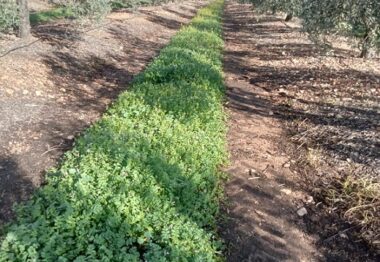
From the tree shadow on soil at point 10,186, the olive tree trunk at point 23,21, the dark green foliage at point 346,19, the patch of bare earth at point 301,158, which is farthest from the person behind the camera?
the olive tree trunk at point 23,21

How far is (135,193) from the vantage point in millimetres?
4922

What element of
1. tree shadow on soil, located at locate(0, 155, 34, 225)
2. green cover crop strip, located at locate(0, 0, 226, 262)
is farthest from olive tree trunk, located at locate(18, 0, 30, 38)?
tree shadow on soil, located at locate(0, 155, 34, 225)

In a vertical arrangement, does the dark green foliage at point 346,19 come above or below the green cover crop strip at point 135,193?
above

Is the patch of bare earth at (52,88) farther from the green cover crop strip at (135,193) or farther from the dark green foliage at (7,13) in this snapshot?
the green cover crop strip at (135,193)

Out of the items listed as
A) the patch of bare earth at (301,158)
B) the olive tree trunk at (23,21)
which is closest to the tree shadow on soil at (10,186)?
the patch of bare earth at (301,158)

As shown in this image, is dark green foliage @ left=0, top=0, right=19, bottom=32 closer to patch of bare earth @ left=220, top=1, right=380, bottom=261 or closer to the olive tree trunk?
the olive tree trunk

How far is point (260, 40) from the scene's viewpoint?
20078 millimetres

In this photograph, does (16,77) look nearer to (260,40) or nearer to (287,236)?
(287,236)

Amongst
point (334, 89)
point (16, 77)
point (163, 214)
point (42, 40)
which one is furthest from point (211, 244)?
point (42, 40)

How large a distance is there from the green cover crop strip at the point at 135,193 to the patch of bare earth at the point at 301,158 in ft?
1.79

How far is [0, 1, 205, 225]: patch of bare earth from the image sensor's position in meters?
6.36

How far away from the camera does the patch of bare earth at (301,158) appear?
5.48 metres

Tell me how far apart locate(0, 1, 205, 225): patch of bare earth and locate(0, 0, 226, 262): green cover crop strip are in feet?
2.58

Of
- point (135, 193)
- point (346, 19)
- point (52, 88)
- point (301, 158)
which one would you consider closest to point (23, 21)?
point (52, 88)
